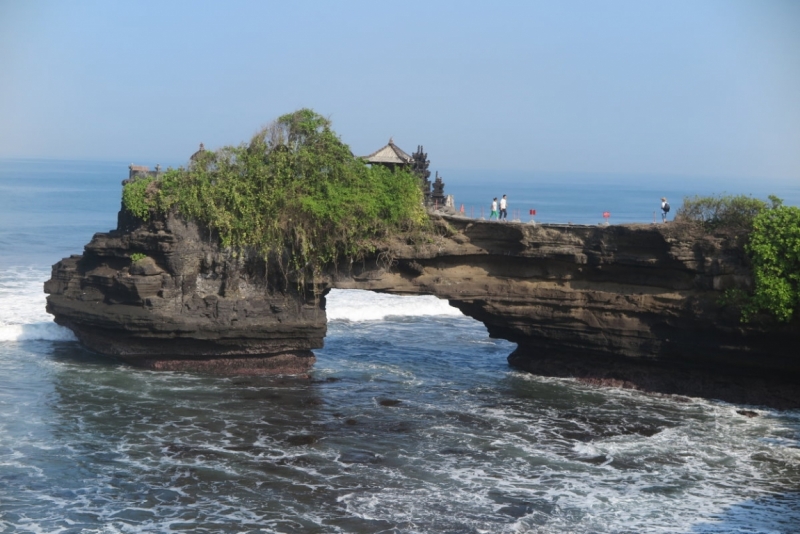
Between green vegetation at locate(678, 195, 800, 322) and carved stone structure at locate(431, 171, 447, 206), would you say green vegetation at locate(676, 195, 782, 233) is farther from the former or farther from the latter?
carved stone structure at locate(431, 171, 447, 206)

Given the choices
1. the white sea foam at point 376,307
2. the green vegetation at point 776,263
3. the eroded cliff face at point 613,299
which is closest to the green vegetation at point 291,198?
the eroded cliff face at point 613,299

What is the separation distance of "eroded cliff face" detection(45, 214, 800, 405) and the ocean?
94 cm

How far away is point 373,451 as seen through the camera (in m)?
19.3

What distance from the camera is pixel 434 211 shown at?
2648 cm

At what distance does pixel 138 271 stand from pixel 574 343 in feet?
39.0

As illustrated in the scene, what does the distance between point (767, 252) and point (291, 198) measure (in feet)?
40.1

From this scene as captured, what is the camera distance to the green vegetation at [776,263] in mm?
21969

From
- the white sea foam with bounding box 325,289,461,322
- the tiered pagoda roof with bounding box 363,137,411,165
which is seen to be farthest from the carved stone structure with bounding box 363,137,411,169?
the white sea foam with bounding box 325,289,461,322

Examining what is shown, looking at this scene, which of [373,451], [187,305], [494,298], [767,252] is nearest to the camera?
[373,451]

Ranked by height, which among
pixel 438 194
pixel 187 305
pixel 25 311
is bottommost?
pixel 25 311

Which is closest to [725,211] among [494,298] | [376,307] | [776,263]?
[776,263]

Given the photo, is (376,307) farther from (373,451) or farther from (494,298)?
(373,451)

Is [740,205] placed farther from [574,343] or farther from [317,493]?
[317,493]

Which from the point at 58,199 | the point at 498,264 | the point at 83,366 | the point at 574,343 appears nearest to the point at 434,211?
the point at 498,264
